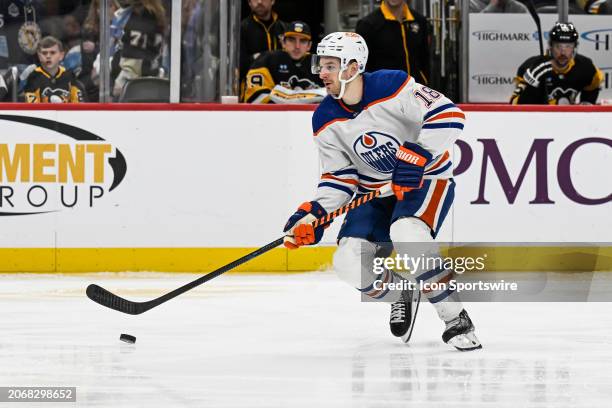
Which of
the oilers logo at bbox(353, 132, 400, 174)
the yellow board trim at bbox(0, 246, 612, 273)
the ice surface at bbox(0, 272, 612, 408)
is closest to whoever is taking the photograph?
the ice surface at bbox(0, 272, 612, 408)

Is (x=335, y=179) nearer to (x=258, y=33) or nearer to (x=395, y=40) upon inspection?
(x=395, y=40)

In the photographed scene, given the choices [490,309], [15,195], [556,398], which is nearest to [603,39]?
[490,309]

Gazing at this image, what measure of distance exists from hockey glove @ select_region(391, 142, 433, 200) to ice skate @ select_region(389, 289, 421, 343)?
1.68 feet

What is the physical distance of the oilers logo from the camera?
4.39m

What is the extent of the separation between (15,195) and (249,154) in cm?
120

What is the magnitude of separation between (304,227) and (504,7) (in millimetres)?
3582

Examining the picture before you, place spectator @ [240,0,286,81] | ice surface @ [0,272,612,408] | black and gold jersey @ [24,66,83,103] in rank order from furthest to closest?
spectator @ [240,0,286,81] → black and gold jersey @ [24,66,83,103] → ice surface @ [0,272,612,408]

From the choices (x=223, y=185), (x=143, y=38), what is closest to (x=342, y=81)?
(x=223, y=185)

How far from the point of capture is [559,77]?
7102mm

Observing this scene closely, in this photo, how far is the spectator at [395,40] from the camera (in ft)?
22.6

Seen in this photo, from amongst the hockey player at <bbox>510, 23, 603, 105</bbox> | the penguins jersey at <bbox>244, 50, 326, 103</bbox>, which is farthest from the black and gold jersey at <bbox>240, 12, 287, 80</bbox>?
the hockey player at <bbox>510, 23, 603, 105</bbox>

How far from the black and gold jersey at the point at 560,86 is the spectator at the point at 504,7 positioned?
0.47m

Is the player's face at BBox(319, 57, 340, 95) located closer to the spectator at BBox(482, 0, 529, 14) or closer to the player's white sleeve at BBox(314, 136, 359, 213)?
the player's white sleeve at BBox(314, 136, 359, 213)

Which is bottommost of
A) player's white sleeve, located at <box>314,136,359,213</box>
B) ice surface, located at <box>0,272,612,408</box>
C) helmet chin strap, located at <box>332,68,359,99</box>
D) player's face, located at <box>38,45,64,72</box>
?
ice surface, located at <box>0,272,612,408</box>
